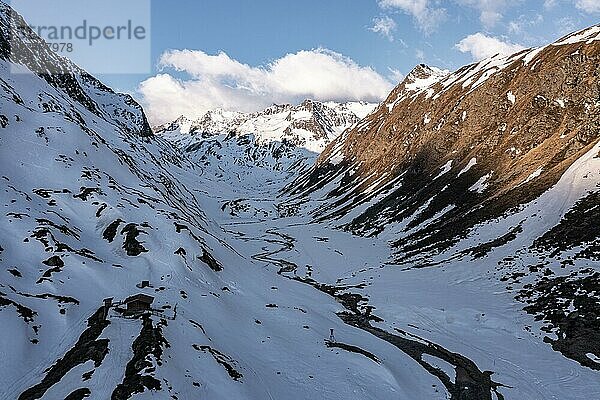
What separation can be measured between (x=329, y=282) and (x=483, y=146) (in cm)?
4621

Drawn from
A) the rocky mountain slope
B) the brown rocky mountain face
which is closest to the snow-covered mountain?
the rocky mountain slope

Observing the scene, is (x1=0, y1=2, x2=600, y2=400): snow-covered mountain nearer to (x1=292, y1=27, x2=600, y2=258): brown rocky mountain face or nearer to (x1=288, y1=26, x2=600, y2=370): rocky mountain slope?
(x1=288, y1=26, x2=600, y2=370): rocky mountain slope

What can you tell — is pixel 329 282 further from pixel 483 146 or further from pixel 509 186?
pixel 483 146

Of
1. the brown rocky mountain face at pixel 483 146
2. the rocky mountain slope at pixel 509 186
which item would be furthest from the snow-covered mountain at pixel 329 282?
the brown rocky mountain face at pixel 483 146

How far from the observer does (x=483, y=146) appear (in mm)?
75750

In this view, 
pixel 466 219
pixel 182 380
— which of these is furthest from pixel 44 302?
pixel 466 219

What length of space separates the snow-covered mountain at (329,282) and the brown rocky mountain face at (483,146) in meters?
0.44

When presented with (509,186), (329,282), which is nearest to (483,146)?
(509,186)

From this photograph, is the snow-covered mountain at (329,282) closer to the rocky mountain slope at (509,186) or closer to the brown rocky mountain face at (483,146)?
the rocky mountain slope at (509,186)

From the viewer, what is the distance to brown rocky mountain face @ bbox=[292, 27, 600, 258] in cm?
5631

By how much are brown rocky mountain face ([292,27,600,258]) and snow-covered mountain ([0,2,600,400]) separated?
1.46ft

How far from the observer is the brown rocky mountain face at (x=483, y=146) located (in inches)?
2217

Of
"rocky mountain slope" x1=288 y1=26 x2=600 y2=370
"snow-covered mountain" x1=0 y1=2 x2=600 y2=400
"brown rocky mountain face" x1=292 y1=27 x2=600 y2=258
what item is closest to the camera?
"snow-covered mountain" x1=0 y1=2 x2=600 y2=400

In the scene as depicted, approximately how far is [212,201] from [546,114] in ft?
342
